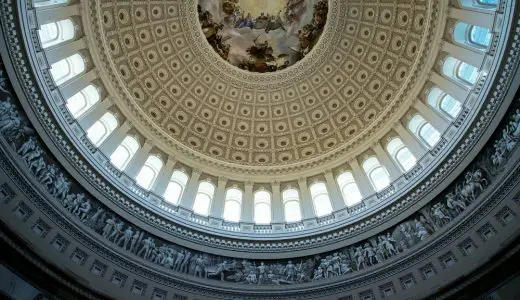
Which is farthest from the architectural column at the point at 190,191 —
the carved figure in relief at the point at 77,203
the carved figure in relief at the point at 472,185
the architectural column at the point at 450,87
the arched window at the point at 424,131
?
the architectural column at the point at 450,87

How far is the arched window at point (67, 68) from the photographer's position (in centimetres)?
2317

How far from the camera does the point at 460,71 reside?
974 inches

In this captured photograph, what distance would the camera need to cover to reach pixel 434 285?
18.3 m

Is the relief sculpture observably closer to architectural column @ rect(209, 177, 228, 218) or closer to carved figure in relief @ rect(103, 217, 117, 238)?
carved figure in relief @ rect(103, 217, 117, 238)

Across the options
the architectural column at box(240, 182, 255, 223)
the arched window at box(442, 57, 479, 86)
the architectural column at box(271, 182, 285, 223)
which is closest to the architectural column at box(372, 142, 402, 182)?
the arched window at box(442, 57, 479, 86)

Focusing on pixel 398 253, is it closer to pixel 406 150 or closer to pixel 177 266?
pixel 406 150

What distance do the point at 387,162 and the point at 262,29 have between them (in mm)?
14394

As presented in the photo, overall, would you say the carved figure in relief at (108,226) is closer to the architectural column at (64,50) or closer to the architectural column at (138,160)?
the architectural column at (138,160)

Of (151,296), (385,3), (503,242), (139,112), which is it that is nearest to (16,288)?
(151,296)

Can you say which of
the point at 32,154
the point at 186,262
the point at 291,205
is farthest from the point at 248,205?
the point at 32,154

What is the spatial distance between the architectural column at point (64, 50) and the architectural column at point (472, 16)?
68.6 ft

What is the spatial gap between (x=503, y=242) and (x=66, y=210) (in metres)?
17.5

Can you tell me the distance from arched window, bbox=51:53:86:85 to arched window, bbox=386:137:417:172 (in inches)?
744

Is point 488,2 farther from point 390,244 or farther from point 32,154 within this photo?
point 32,154
